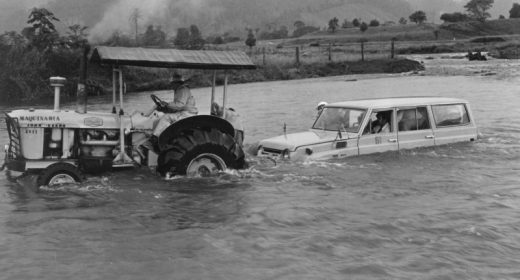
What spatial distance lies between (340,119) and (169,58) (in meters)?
4.56

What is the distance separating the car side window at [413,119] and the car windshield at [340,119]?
99cm

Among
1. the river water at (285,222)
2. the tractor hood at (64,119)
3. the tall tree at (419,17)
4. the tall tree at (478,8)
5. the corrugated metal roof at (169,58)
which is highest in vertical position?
the tall tree at (478,8)

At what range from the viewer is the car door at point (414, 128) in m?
13.4

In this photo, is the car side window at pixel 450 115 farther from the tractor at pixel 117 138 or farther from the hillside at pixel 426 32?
the hillside at pixel 426 32

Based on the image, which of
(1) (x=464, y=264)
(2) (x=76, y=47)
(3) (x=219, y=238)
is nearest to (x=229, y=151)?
(3) (x=219, y=238)

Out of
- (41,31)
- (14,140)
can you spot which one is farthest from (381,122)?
(41,31)

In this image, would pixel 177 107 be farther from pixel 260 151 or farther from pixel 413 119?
pixel 413 119

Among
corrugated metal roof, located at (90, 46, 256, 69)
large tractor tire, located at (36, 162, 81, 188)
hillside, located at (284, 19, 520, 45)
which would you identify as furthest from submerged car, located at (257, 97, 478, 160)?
hillside, located at (284, 19, 520, 45)

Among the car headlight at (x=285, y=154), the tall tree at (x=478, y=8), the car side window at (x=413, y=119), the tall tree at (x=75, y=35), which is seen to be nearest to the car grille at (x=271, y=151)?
the car headlight at (x=285, y=154)

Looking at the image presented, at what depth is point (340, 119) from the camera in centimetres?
1340

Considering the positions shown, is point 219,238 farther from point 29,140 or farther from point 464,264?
point 29,140

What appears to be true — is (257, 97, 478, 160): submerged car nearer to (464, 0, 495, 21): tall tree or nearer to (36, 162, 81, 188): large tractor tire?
(36, 162, 81, 188): large tractor tire

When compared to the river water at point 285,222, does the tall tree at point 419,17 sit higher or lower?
higher

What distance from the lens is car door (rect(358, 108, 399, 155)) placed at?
12.8 m
